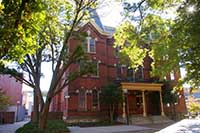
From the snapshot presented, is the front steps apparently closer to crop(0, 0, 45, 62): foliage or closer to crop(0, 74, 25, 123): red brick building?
crop(0, 74, 25, 123): red brick building

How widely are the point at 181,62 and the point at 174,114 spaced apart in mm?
19891

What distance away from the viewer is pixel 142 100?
1030 inches

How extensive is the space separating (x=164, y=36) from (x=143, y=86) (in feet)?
53.2

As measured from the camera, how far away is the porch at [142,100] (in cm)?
2419

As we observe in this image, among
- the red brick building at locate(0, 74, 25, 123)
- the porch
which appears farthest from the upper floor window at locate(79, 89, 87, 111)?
the red brick building at locate(0, 74, 25, 123)

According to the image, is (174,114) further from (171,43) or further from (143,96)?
(171,43)

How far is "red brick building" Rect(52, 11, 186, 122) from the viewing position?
75.8 ft

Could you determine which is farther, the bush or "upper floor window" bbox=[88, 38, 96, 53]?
"upper floor window" bbox=[88, 38, 96, 53]

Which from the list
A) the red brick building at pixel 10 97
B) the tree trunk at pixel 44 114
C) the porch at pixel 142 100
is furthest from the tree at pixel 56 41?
the red brick building at pixel 10 97

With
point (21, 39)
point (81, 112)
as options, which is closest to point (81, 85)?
point (81, 112)

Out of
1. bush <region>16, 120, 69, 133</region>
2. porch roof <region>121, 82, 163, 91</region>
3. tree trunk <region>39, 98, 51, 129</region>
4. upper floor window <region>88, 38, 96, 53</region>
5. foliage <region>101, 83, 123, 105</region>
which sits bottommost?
bush <region>16, 120, 69, 133</region>

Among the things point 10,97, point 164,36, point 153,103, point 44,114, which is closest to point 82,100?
point 153,103

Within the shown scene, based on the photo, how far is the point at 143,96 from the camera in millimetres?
24953

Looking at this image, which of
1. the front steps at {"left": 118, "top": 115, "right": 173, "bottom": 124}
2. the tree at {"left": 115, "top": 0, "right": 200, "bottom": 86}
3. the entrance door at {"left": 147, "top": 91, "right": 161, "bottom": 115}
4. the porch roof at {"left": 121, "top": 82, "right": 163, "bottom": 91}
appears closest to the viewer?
the tree at {"left": 115, "top": 0, "right": 200, "bottom": 86}
